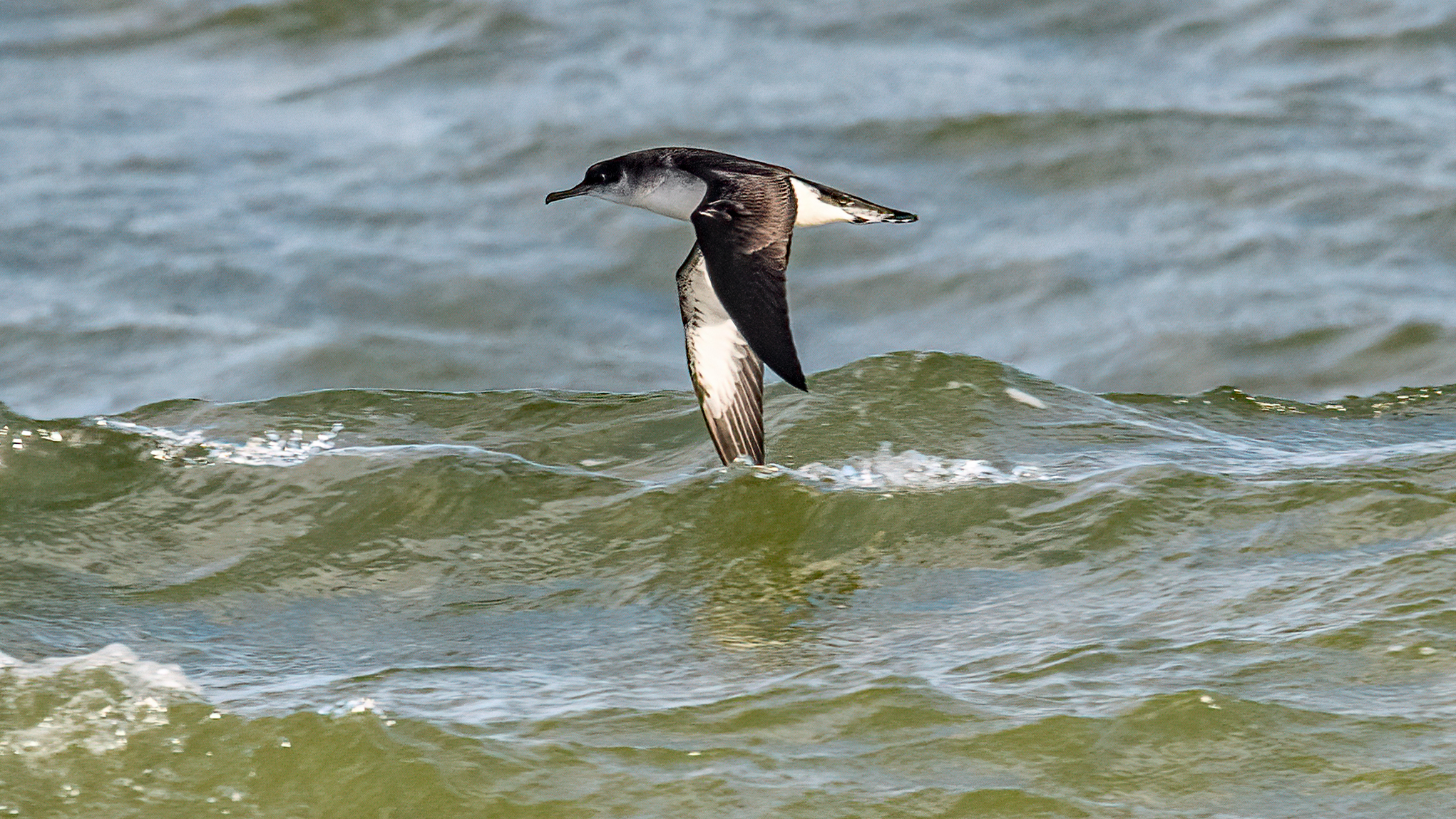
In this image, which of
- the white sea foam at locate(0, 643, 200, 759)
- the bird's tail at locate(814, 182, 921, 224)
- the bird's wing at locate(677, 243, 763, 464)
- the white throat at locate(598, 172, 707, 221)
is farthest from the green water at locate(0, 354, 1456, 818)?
the white throat at locate(598, 172, 707, 221)

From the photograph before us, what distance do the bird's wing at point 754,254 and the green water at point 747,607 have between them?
85 centimetres

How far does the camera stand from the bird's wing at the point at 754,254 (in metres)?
5.29

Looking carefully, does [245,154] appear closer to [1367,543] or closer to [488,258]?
[488,258]

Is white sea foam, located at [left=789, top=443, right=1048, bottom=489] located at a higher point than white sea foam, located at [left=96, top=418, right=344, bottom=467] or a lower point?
lower

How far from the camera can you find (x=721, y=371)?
682 cm

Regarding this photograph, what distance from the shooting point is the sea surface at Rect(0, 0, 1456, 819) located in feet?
14.8

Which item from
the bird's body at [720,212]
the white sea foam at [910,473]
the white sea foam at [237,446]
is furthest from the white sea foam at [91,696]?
the white sea foam at [910,473]

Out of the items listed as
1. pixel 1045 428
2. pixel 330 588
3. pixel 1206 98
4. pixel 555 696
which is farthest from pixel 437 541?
pixel 1206 98

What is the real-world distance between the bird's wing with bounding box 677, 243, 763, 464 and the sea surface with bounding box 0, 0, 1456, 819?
174 millimetres

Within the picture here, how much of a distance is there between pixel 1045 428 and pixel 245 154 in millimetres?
7745

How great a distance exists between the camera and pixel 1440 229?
1062 cm

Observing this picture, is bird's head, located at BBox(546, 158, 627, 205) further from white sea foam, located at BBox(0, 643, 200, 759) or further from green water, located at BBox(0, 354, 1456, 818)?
white sea foam, located at BBox(0, 643, 200, 759)

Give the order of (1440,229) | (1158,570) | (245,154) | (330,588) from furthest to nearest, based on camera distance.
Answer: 1. (245,154)
2. (1440,229)
3. (330,588)
4. (1158,570)

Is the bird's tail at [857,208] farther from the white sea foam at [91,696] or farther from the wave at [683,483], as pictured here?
the white sea foam at [91,696]
